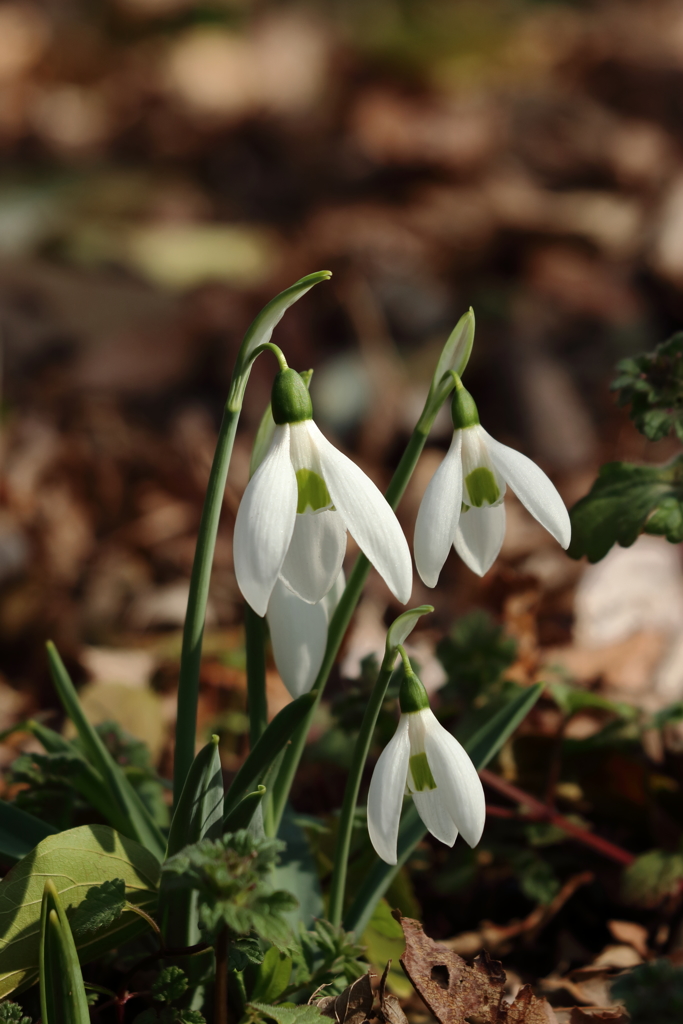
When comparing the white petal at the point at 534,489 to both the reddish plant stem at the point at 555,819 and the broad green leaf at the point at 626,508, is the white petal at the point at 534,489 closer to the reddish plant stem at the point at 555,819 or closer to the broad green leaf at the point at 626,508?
the broad green leaf at the point at 626,508

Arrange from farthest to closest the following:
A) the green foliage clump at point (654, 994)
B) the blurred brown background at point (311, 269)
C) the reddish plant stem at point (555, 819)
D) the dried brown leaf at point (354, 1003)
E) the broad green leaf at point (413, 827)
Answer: the blurred brown background at point (311, 269)
the reddish plant stem at point (555, 819)
the broad green leaf at point (413, 827)
the dried brown leaf at point (354, 1003)
the green foliage clump at point (654, 994)

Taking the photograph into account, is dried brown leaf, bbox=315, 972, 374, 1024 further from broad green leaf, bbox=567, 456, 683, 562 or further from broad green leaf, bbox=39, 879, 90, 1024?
broad green leaf, bbox=567, 456, 683, 562

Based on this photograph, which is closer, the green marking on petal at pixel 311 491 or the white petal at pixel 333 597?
the green marking on petal at pixel 311 491

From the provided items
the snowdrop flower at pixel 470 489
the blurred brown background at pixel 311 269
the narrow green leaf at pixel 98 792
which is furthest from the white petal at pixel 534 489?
the blurred brown background at pixel 311 269

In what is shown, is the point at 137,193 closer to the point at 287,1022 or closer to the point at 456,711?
the point at 456,711

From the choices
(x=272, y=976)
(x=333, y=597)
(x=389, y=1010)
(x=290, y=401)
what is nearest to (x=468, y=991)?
(x=389, y=1010)

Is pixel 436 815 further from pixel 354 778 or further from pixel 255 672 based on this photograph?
pixel 255 672

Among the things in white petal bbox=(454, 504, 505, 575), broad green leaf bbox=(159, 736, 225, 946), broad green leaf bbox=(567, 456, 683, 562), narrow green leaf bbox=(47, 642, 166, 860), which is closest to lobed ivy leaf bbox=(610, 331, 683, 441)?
broad green leaf bbox=(567, 456, 683, 562)
